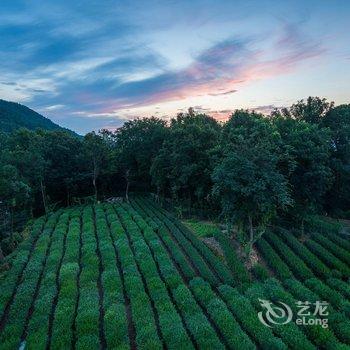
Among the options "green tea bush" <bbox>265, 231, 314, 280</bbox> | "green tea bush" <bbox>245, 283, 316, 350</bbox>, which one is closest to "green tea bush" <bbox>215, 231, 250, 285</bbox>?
"green tea bush" <bbox>265, 231, 314, 280</bbox>

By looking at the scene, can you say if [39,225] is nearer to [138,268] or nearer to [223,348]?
[138,268]

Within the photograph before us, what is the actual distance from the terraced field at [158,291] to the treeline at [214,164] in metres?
4.31

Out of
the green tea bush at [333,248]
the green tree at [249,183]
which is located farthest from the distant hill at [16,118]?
the green tree at [249,183]

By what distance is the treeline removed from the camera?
26.1 metres

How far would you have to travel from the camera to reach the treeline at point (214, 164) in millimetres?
26094

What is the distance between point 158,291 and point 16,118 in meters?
124

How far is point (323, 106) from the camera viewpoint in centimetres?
5084

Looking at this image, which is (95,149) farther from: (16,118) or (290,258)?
(16,118)

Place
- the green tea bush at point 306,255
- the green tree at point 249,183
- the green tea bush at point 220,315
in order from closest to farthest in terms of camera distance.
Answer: the green tea bush at point 220,315
the green tree at point 249,183
the green tea bush at point 306,255

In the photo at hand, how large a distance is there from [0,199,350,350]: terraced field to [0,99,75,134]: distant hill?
77910 millimetres

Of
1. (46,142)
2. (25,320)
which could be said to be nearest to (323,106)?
(46,142)

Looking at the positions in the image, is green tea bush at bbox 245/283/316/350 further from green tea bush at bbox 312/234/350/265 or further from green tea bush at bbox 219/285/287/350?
green tea bush at bbox 312/234/350/265

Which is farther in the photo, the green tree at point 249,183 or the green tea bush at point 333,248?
the green tea bush at point 333,248

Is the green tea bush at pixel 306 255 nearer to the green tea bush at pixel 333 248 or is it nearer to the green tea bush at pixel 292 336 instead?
the green tea bush at pixel 333 248
